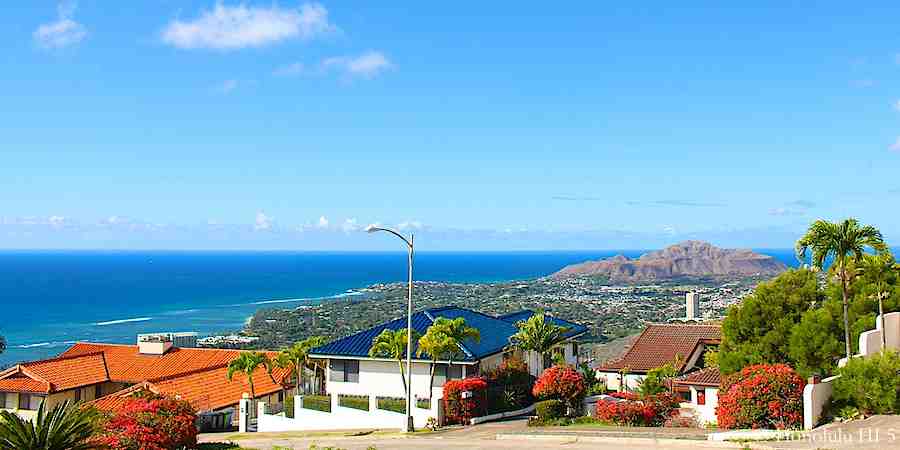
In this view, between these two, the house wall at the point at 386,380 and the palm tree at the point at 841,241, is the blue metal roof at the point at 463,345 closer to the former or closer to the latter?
the house wall at the point at 386,380

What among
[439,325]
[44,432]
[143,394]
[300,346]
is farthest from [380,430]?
[44,432]

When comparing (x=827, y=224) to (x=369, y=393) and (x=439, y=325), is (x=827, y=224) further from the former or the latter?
(x=369, y=393)

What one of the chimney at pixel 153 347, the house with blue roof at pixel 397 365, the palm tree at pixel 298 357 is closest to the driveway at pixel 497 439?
the house with blue roof at pixel 397 365

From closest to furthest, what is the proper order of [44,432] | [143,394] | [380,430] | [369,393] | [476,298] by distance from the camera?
[44,432]
[143,394]
[380,430]
[369,393]
[476,298]

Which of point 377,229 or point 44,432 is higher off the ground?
point 377,229

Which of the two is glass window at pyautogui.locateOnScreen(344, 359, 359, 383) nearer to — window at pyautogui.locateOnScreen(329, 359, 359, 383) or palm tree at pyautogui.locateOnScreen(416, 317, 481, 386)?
window at pyautogui.locateOnScreen(329, 359, 359, 383)

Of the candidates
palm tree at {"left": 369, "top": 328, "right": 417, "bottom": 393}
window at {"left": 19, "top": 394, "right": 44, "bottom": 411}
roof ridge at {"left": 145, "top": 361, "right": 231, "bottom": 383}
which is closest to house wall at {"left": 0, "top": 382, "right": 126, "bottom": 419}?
window at {"left": 19, "top": 394, "right": 44, "bottom": 411}

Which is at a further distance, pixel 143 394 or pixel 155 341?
pixel 155 341
